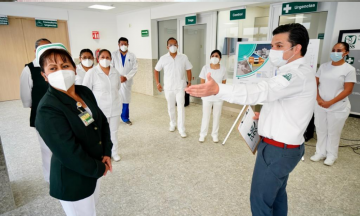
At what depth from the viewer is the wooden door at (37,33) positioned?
21.9 ft

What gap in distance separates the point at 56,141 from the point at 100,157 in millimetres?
354

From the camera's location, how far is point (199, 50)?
6195 millimetres

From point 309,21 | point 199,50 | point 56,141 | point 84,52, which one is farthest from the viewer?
point 199,50

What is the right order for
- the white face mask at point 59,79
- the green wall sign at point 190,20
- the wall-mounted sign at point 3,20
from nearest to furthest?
the white face mask at point 59,79
the green wall sign at point 190,20
the wall-mounted sign at point 3,20

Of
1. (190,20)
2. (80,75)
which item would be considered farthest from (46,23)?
(80,75)

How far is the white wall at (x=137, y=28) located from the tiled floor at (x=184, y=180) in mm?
3923

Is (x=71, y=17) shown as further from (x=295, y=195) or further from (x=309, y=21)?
(x=295, y=195)

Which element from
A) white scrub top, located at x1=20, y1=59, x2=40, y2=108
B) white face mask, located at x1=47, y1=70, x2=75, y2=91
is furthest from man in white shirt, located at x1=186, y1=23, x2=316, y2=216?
white scrub top, located at x1=20, y1=59, x2=40, y2=108

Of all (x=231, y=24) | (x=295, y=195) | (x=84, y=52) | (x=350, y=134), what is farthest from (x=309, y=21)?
(x=84, y=52)

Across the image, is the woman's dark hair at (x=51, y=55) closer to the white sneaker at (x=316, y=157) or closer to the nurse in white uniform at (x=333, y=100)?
the nurse in white uniform at (x=333, y=100)

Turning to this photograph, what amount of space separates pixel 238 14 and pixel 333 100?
118 inches

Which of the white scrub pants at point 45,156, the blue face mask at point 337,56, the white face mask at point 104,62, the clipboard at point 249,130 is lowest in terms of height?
the white scrub pants at point 45,156

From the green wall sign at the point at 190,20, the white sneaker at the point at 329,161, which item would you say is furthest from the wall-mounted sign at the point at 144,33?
the white sneaker at the point at 329,161

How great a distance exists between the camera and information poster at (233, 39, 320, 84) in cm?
325
